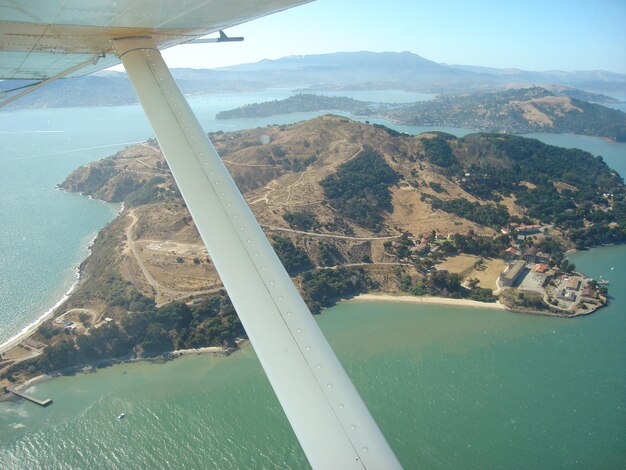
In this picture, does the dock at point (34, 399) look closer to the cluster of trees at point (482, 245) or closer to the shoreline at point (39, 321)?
the shoreline at point (39, 321)

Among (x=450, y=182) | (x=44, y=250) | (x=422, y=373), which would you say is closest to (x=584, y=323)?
(x=422, y=373)

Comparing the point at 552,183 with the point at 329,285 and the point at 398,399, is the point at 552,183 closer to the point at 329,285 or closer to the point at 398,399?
the point at 329,285

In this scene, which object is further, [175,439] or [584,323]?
[584,323]

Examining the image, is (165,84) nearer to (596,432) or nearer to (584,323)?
(596,432)

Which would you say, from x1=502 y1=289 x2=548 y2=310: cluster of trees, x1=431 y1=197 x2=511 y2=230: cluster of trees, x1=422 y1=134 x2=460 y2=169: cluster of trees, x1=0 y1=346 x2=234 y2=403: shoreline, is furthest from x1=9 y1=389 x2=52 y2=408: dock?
x1=422 y1=134 x2=460 y2=169: cluster of trees

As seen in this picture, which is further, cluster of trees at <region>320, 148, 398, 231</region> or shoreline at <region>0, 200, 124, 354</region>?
cluster of trees at <region>320, 148, 398, 231</region>

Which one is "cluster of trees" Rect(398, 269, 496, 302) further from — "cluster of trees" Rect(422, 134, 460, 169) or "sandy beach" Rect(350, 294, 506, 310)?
"cluster of trees" Rect(422, 134, 460, 169)
